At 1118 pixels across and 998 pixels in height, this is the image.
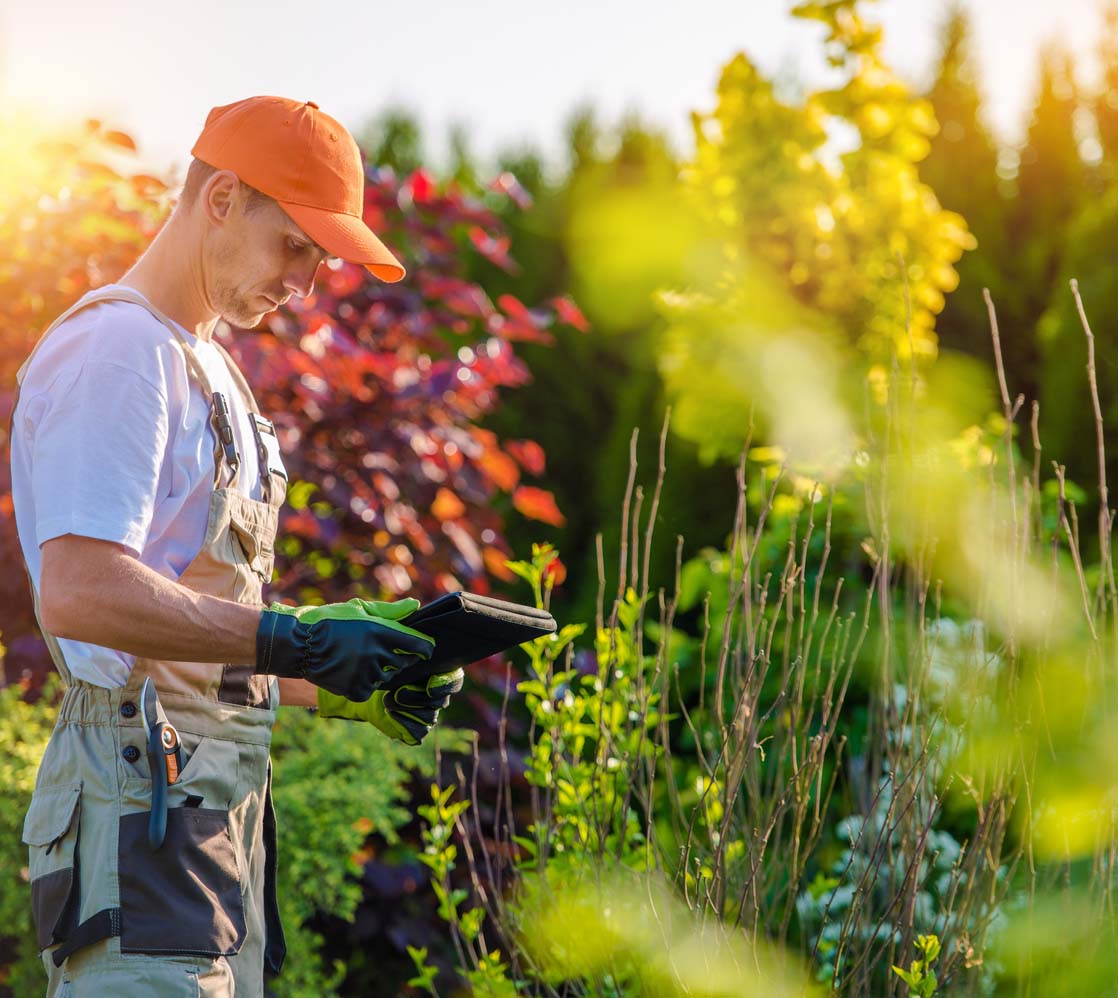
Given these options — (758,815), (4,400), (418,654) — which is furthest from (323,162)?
(4,400)

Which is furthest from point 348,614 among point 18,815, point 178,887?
point 18,815

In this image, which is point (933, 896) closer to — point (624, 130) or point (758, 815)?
point (758, 815)

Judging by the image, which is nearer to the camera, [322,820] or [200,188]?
[200,188]

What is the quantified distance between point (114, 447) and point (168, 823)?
1.61ft

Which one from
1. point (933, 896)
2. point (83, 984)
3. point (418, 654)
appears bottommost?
point (933, 896)

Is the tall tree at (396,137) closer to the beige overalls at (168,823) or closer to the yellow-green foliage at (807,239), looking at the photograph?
the yellow-green foliage at (807,239)

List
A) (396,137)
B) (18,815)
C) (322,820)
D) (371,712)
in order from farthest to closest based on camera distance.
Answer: (396,137) → (322,820) → (18,815) → (371,712)

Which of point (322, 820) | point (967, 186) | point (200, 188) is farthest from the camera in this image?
point (967, 186)

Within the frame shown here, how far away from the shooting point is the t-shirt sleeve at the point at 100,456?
1508mm

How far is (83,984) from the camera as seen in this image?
1565 millimetres

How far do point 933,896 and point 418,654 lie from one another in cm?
176

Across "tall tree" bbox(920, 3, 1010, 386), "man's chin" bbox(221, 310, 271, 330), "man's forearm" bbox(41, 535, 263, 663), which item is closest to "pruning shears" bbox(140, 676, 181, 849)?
"man's forearm" bbox(41, 535, 263, 663)

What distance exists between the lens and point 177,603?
5.00ft

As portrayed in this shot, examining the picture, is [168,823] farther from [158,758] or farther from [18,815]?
[18,815]
